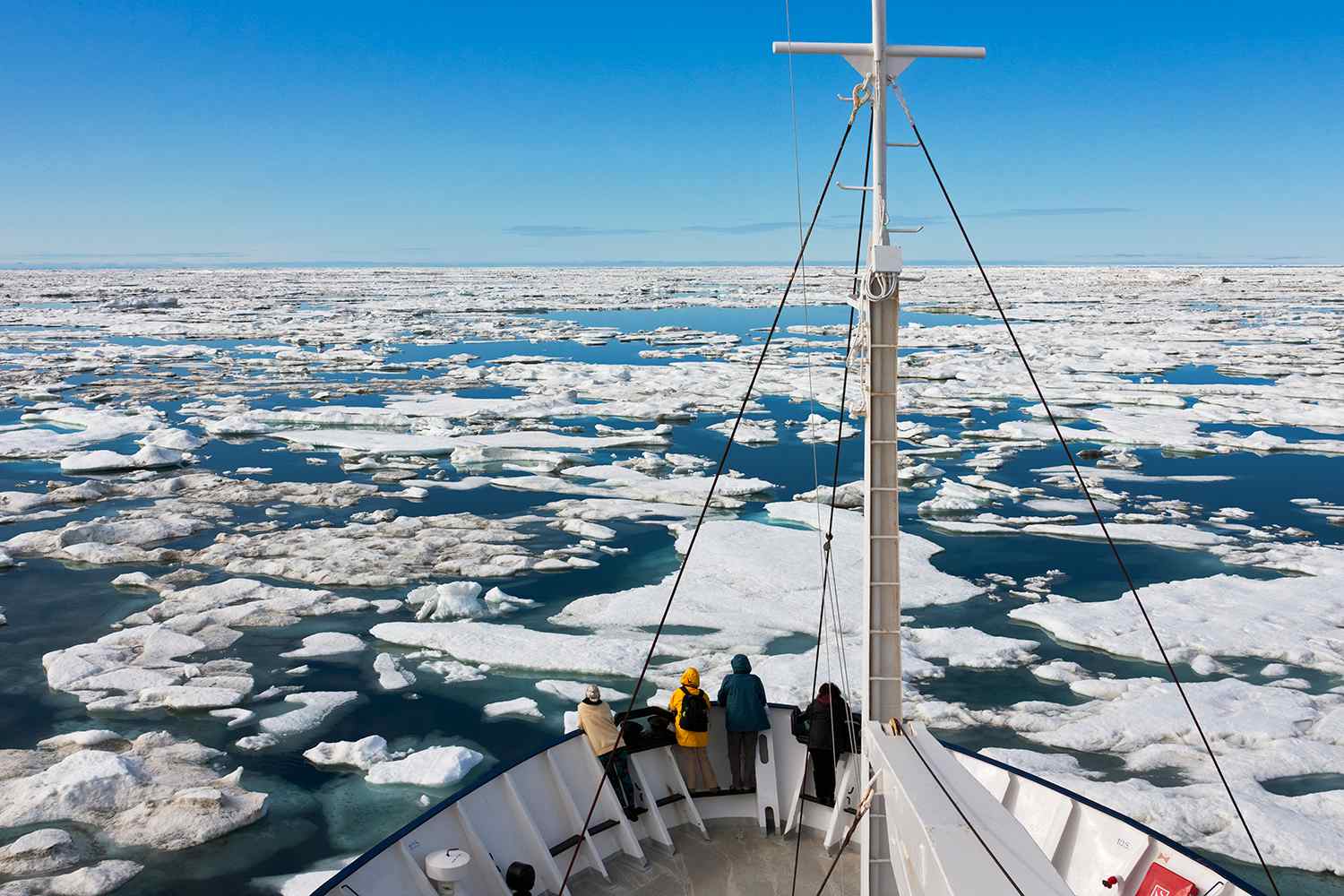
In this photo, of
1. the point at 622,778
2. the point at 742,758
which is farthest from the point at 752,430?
the point at 622,778

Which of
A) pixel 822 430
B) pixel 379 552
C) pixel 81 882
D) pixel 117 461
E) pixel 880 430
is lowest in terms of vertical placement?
pixel 81 882

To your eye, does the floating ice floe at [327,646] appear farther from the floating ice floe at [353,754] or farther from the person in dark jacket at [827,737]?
the person in dark jacket at [827,737]

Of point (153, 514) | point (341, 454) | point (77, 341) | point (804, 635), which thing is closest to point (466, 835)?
point (804, 635)

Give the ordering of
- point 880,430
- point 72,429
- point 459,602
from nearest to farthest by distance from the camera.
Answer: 1. point 880,430
2. point 459,602
3. point 72,429

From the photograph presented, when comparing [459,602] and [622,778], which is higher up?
[622,778]

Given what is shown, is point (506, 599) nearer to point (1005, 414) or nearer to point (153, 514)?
point (153, 514)

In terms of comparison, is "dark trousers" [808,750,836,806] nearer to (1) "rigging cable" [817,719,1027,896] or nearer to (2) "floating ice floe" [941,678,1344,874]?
(1) "rigging cable" [817,719,1027,896]

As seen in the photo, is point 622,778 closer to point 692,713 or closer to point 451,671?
point 692,713
